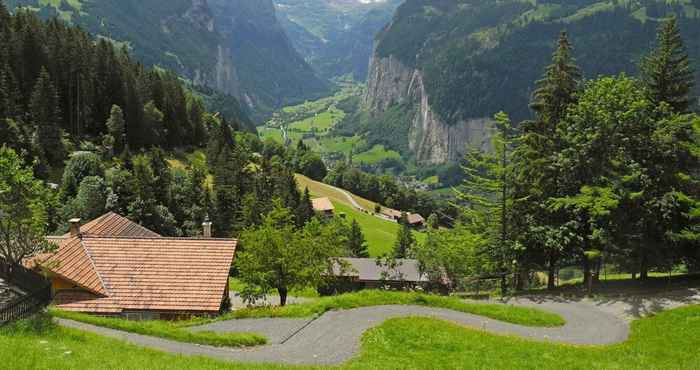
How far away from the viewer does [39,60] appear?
87500mm

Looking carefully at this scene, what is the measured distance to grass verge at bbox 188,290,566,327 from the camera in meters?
27.6

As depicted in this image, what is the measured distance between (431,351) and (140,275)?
19.4 m

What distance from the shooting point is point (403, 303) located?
2936 centimetres

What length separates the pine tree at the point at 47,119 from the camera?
252 ft

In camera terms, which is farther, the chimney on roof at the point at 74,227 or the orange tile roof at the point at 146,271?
the chimney on roof at the point at 74,227

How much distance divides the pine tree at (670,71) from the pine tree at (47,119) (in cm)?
7082

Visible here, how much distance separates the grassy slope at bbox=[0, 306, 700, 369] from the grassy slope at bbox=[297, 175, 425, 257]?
82076 mm

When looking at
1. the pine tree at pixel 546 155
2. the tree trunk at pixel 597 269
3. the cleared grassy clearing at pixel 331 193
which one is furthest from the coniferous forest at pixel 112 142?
the tree trunk at pixel 597 269

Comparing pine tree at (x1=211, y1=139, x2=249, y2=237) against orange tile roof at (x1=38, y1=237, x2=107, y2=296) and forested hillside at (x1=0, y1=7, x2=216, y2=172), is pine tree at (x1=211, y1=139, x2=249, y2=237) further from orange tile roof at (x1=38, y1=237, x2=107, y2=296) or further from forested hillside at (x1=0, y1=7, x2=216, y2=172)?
orange tile roof at (x1=38, y1=237, x2=107, y2=296)

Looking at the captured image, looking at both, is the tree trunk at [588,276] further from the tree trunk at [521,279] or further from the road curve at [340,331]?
the tree trunk at [521,279]

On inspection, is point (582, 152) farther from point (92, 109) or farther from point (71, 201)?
point (92, 109)

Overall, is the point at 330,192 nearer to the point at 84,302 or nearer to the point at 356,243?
the point at 356,243

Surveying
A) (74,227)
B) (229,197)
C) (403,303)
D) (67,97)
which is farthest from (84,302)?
(67,97)

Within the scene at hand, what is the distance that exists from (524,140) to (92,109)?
76.7 meters
